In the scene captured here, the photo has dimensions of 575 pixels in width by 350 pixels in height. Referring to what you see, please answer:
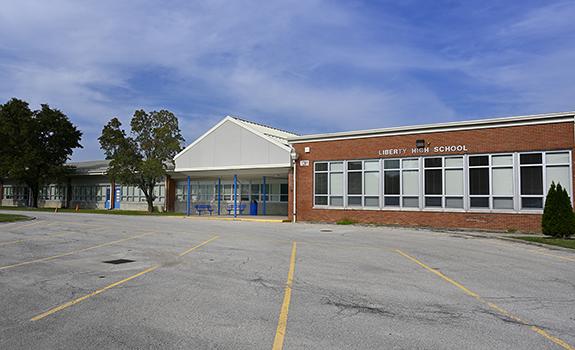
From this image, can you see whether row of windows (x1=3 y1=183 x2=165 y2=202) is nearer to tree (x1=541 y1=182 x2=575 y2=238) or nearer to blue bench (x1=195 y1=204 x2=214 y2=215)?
blue bench (x1=195 y1=204 x2=214 y2=215)

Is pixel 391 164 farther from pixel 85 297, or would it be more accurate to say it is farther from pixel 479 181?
pixel 85 297

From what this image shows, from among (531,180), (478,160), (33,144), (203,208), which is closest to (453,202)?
(478,160)

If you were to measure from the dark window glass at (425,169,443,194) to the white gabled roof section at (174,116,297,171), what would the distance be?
8580 mm

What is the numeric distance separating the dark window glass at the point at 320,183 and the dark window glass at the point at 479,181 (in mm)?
8030

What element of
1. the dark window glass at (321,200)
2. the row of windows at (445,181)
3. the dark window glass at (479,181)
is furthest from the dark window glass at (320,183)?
the dark window glass at (479,181)

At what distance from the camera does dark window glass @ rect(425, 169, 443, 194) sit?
22.3m

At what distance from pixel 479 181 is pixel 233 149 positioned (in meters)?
16.2

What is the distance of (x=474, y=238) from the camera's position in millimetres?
17766

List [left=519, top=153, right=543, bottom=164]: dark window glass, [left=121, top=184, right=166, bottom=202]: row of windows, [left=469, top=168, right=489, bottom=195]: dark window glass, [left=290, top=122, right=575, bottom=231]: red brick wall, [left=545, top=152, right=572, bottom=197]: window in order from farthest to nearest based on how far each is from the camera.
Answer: [left=121, top=184, right=166, bottom=202]: row of windows, [left=469, top=168, right=489, bottom=195]: dark window glass, [left=519, top=153, right=543, bottom=164]: dark window glass, [left=290, top=122, right=575, bottom=231]: red brick wall, [left=545, top=152, right=572, bottom=197]: window

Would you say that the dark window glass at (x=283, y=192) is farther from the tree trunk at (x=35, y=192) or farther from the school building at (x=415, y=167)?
the tree trunk at (x=35, y=192)

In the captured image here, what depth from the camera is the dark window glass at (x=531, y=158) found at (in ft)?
65.4

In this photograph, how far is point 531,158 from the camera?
20.1m

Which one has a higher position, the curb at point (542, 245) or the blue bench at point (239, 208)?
the blue bench at point (239, 208)

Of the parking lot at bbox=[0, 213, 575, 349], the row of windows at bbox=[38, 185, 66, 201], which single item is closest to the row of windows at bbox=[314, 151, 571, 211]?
the parking lot at bbox=[0, 213, 575, 349]
